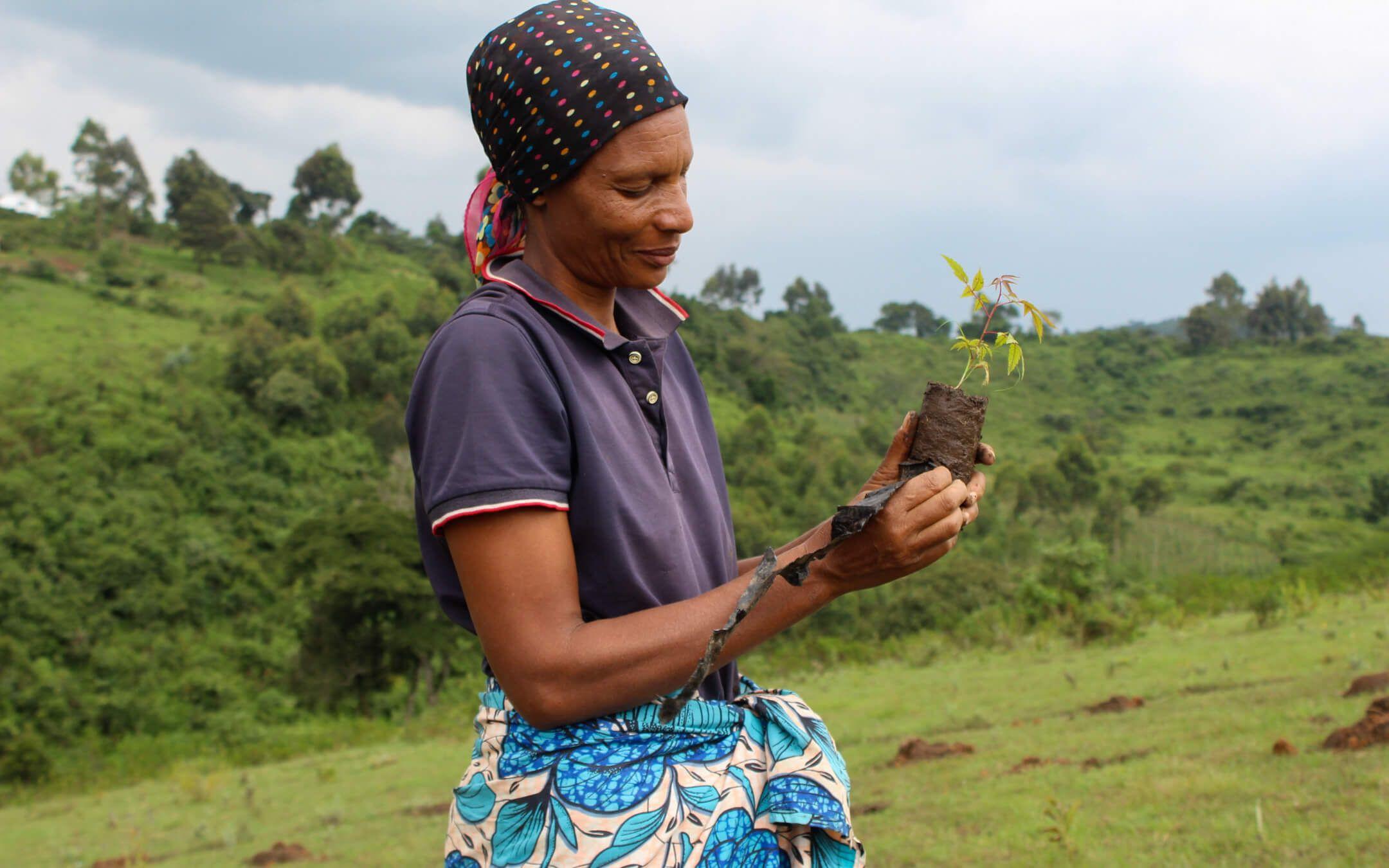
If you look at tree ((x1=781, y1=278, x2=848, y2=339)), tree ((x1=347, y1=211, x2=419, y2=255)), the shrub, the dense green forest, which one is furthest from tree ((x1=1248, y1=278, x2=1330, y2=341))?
the shrub

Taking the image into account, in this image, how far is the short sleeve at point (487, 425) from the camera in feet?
4.07

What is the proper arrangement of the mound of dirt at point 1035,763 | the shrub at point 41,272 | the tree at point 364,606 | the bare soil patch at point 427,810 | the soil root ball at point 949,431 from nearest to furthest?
1. the soil root ball at point 949,431
2. the mound of dirt at point 1035,763
3. the bare soil patch at point 427,810
4. the tree at point 364,606
5. the shrub at point 41,272

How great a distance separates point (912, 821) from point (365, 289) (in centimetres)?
5262

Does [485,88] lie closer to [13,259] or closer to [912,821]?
[912,821]

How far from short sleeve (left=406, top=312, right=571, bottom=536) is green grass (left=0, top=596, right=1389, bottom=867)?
4209 mm

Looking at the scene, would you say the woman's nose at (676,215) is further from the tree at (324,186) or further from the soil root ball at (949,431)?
the tree at (324,186)

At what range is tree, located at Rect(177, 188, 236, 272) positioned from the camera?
177 feet

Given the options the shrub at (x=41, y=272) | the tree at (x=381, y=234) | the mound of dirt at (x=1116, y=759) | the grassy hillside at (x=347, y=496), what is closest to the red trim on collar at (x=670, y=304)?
the mound of dirt at (x=1116, y=759)

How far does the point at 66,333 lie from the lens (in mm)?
39781

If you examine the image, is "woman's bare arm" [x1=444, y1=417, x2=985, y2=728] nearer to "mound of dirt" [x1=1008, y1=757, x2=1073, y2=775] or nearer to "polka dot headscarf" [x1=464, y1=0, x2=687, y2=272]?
"polka dot headscarf" [x1=464, y1=0, x2=687, y2=272]

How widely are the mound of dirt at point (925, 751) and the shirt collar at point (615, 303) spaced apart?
6.83 meters

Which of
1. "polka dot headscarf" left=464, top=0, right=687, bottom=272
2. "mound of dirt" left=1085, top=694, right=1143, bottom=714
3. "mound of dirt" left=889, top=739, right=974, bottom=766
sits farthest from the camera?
"mound of dirt" left=1085, top=694, right=1143, bottom=714

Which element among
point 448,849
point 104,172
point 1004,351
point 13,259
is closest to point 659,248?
point 1004,351

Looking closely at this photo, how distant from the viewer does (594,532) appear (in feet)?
4.42
